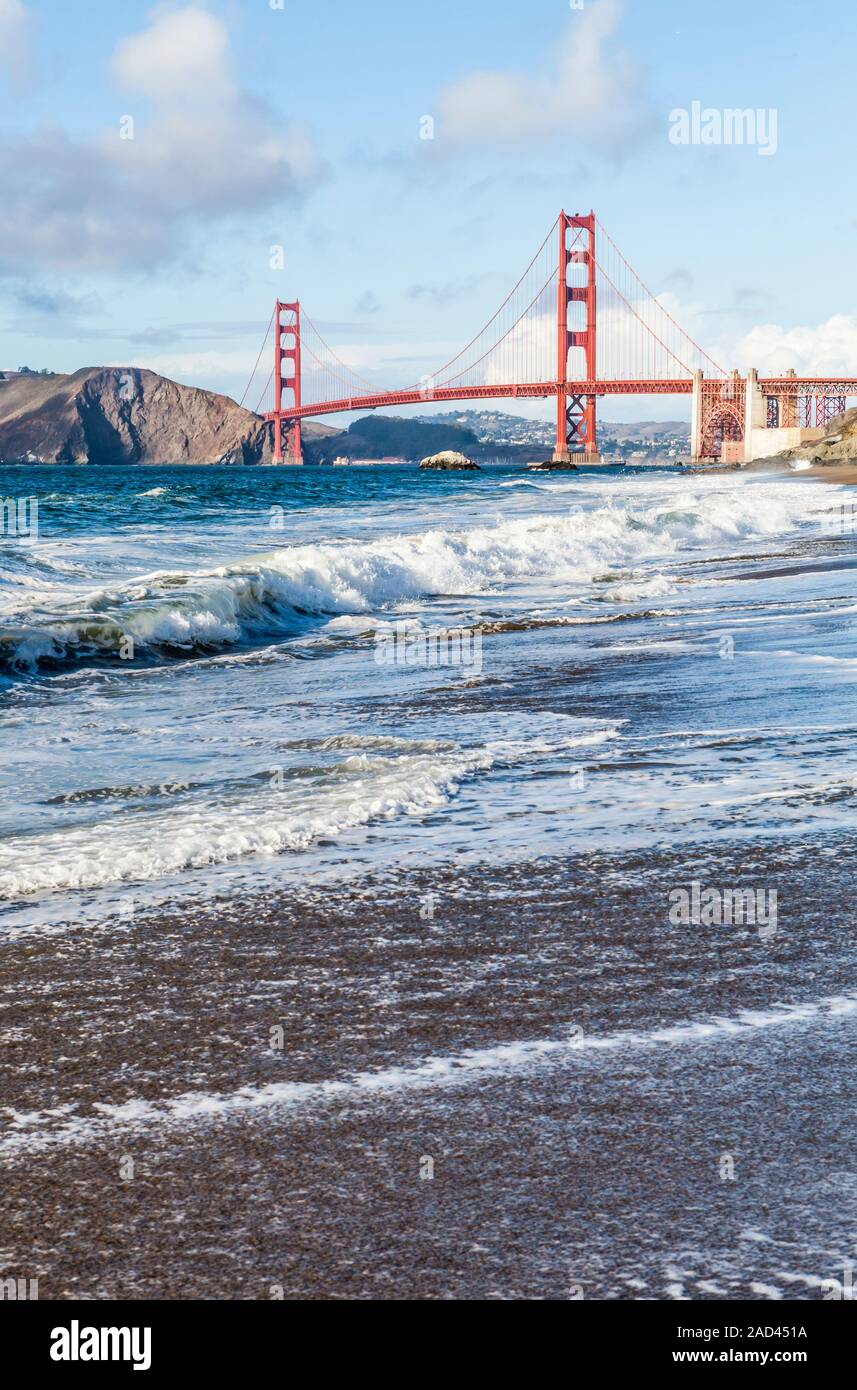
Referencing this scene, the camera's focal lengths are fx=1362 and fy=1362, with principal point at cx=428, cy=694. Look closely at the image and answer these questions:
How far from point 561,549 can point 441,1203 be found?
57.8ft

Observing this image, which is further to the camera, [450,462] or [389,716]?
[450,462]

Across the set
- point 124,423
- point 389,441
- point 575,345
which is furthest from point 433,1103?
point 124,423

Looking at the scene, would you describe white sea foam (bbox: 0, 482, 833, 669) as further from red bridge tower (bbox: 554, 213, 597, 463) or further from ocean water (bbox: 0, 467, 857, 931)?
red bridge tower (bbox: 554, 213, 597, 463)

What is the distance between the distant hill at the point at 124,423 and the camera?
13400 centimetres

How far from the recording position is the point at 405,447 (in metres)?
137

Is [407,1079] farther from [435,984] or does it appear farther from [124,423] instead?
[124,423]

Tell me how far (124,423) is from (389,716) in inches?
5632

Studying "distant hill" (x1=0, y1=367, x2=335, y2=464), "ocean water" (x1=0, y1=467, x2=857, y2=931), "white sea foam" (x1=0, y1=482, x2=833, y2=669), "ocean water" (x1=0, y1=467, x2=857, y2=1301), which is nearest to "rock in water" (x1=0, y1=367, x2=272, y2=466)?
"distant hill" (x1=0, y1=367, x2=335, y2=464)

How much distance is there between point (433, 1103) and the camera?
250 centimetres

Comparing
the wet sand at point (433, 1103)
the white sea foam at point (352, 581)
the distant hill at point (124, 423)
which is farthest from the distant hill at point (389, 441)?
the wet sand at point (433, 1103)

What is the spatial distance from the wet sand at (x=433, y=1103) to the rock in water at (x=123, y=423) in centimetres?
12926

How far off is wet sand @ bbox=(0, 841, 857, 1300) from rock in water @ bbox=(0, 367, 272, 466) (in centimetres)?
12926

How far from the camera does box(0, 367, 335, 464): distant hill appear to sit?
440 feet

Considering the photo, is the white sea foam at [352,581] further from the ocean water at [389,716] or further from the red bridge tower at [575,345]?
the red bridge tower at [575,345]
